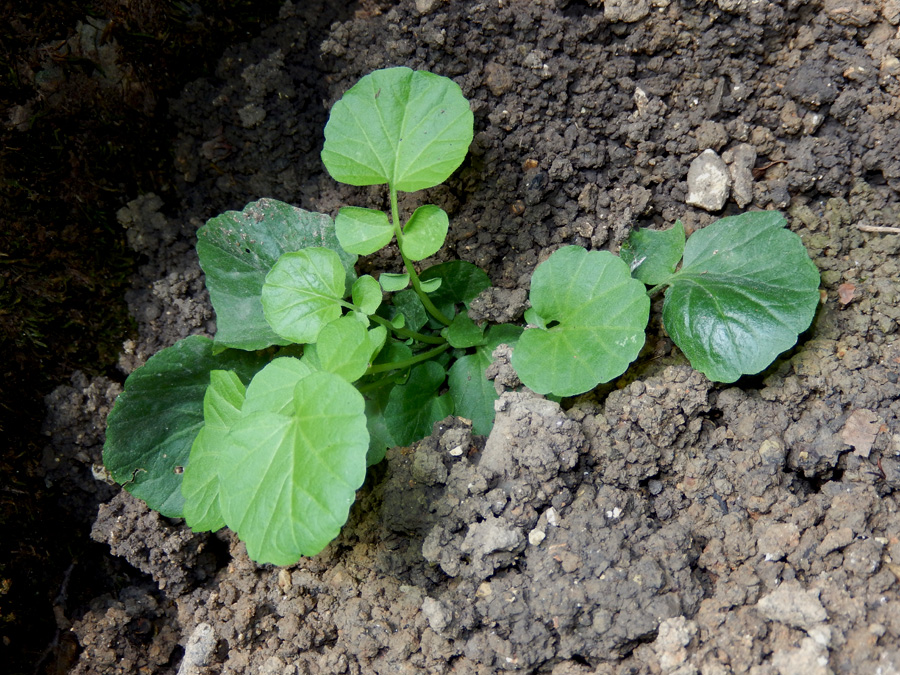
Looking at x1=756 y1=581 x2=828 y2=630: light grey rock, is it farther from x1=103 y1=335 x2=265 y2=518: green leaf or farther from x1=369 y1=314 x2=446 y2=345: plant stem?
x1=103 y1=335 x2=265 y2=518: green leaf

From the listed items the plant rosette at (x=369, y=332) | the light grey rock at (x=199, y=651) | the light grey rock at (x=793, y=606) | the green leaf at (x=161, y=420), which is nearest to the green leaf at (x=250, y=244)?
the plant rosette at (x=369, y=332)

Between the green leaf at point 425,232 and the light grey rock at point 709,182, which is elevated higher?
the green leaf at point 425,232

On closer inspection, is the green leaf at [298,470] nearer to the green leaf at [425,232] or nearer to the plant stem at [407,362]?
the plant stem at [407,362]

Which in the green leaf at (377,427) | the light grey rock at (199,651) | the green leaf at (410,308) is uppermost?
the green leaf at (410,308)

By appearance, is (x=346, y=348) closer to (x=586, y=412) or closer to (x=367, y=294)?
(x=367, y=294)

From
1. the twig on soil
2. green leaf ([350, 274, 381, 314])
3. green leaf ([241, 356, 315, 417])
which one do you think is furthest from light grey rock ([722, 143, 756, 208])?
green leaf ([241, 356, 315, 417])

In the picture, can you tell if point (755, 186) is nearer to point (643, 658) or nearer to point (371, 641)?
point (643, 658)
